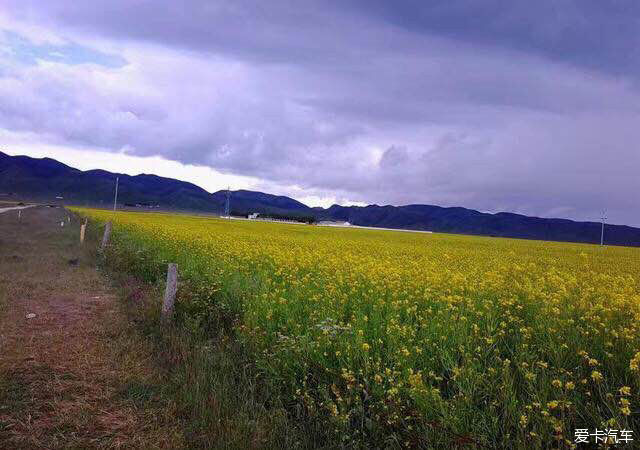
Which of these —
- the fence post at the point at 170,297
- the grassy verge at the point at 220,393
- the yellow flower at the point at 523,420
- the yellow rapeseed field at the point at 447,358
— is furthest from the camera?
the fence post at the point at 170,297

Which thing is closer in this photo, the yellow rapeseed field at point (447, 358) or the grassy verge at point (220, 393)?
the yellow rapeseed field at point (447, 358)

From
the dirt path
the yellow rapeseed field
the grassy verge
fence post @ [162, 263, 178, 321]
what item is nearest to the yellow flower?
the yellow rapeseed field

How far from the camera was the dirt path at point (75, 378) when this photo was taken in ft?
16.2

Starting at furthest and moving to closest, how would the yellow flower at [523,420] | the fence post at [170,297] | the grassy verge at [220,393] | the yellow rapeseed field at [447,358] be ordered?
1. the fence post at [170,297]
2. the grassy verge at [220,393]
3. the yellow rapeseed field at [447,358]
4. the yellow flower at [523,420]

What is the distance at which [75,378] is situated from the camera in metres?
6.38

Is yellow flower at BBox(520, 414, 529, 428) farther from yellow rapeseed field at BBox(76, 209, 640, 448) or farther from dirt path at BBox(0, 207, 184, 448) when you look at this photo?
dirt path at BBox(0, 207, 184, 448)

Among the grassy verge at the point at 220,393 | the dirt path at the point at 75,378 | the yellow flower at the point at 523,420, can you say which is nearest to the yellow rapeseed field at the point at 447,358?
the yellow flower at the point at 523,420

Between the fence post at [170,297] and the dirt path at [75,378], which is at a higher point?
the fence post at [170,297]

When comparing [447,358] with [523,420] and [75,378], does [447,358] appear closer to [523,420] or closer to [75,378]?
[523,420]

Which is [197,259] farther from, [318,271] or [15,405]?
[15,405]

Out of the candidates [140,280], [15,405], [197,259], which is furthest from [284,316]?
[140,280]

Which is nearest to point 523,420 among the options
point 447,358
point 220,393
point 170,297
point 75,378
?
point 447,358

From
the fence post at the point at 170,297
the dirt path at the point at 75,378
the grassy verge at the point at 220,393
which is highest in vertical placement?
the fence post at the point at 170,297

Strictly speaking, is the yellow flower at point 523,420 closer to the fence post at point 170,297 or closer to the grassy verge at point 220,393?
the grassy verge at point 220,393
